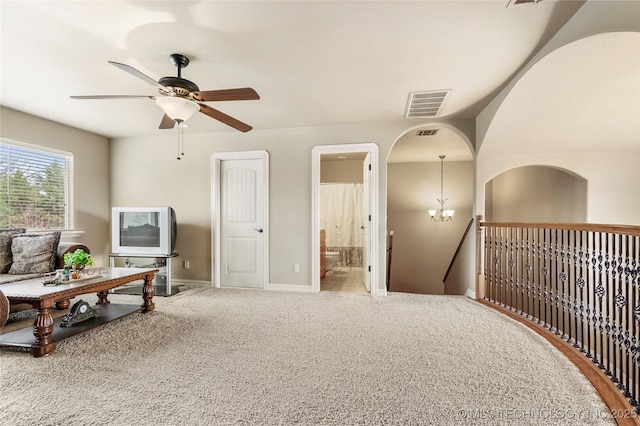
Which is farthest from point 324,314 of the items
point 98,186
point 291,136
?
point 98,186

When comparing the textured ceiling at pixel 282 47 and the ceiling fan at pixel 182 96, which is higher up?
the textured ceiling at pixel 282 47

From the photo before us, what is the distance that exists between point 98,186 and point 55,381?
391 cm

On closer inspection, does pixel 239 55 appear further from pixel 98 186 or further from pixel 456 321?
pixel 98 186

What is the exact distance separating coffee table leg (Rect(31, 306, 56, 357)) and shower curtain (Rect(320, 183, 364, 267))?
16.8 ft

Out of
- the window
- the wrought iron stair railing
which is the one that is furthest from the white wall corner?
the window

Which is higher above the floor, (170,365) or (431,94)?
(431,94)

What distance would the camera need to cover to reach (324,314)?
3.46 metres

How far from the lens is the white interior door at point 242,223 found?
4.77 meters

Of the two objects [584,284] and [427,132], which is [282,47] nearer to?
[584,284]

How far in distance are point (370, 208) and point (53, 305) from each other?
356cm

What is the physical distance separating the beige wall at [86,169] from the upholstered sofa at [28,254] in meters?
1.24

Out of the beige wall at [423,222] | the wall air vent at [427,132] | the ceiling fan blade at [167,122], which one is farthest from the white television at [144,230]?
the beige wall at [423,222]

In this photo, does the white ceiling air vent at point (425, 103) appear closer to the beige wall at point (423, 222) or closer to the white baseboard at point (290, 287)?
the white baseboard at point (290, 287)

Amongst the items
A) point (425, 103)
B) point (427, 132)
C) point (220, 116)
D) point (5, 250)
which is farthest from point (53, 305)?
point (427, 132)
